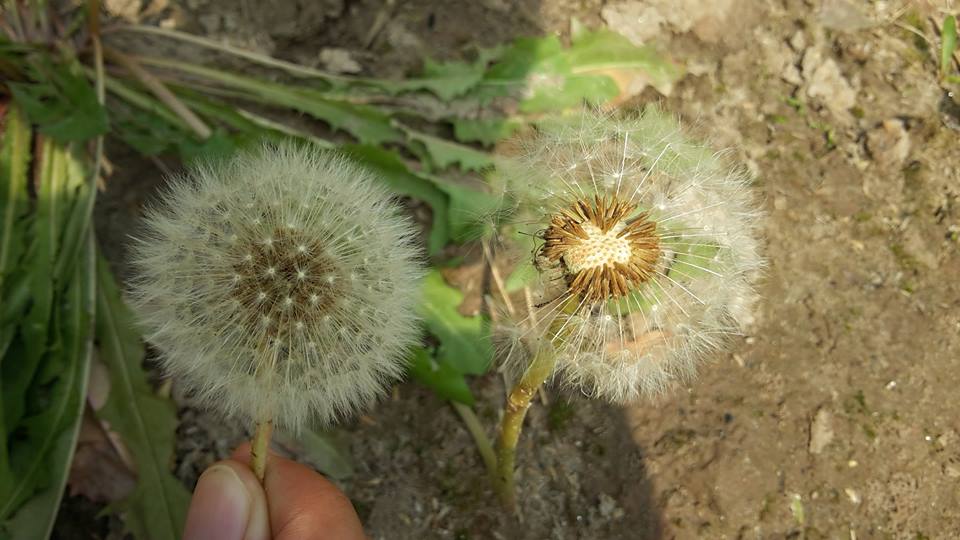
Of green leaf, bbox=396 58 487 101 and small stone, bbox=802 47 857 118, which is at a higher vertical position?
small stone, bbox=802 47 857 118

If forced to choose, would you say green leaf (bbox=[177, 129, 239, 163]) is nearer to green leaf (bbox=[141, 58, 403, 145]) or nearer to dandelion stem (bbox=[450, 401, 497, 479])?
green leaf (bbox=[141, 58, 403, 145])

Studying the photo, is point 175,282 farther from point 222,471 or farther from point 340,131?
point 340,131

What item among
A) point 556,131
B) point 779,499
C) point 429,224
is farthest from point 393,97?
point 779,499

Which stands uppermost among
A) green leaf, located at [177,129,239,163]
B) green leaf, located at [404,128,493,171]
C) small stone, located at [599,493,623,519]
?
green leaf, located at [177,129,239,163]

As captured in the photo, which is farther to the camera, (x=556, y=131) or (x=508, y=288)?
(x=508, y=288)

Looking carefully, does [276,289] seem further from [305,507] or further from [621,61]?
[621,61]

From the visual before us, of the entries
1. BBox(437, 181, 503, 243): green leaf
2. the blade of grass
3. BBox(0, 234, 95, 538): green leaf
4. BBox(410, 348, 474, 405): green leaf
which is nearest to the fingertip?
BBox(410, 348, 474, 405): green leaf

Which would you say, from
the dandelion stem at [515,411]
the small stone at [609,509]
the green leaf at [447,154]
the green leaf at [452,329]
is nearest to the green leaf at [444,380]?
the green leaf at [452,329]

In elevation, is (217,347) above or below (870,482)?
above
